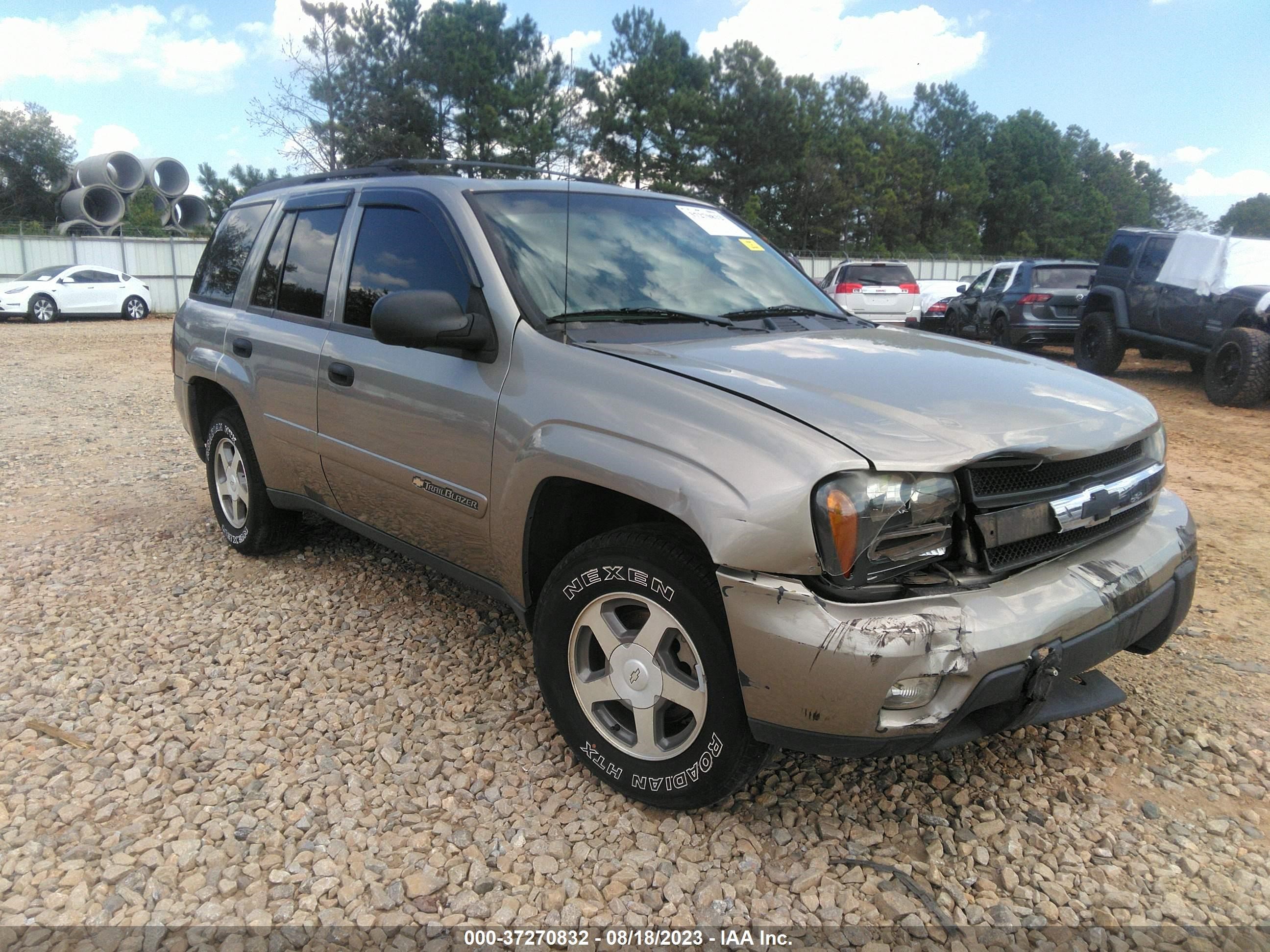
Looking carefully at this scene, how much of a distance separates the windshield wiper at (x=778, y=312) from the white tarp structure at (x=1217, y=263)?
8.72m

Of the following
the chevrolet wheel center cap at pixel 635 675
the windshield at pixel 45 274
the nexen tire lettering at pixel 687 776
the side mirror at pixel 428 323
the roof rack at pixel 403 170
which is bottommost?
the nexen tire lettering at pixel 687 776

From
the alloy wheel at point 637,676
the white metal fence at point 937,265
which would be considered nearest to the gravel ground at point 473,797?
the alloy wheel at point 637,676

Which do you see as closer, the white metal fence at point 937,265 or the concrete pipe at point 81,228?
the concrete pipe at point 81,228

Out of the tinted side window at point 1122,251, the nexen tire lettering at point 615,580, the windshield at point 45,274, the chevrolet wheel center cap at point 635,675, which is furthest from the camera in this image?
the windshield at point 45,274

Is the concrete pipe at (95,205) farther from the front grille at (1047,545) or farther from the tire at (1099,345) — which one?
the front grille at (1047,545)

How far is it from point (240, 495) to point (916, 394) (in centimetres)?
347

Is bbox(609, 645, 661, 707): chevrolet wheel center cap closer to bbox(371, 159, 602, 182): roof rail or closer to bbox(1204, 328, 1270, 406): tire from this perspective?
bbox(371, 159, 602, 182): roof rail

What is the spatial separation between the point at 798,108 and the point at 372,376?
5262cm

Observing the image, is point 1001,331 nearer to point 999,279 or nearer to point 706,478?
point 999,279

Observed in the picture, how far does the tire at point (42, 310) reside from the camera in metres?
21.3

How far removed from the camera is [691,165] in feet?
151

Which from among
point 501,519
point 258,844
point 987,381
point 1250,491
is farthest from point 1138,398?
point 1250,491

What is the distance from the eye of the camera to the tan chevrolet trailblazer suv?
2.07m

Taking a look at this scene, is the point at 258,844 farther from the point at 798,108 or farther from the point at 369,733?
the point at 798,108
